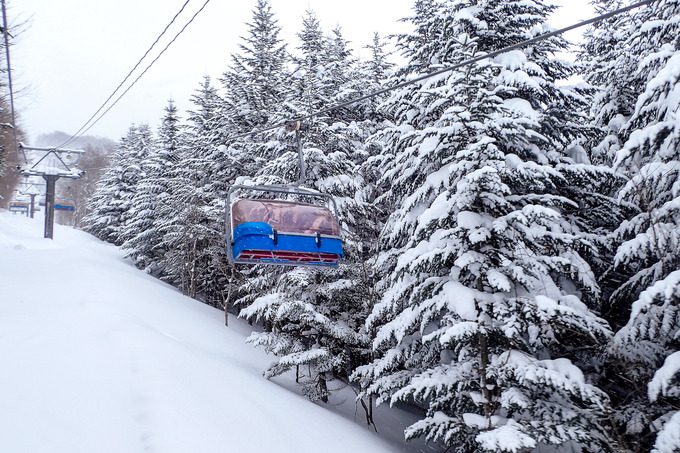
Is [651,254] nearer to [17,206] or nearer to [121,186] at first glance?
[121,186]

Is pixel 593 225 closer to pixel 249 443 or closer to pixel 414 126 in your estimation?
pixel 414 126

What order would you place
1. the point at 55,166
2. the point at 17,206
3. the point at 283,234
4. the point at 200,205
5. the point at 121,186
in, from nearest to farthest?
the point at 283,234, the point at 200,205, the point at 55,166, the point at 121,186, the point at 17,206

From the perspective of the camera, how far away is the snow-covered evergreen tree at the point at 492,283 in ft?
20.6

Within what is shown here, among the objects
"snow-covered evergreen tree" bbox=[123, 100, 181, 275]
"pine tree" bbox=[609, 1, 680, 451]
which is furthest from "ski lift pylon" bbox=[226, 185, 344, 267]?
"snow-covered evergreen tree" bbox=[123, 100, 181, 275]

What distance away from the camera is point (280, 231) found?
307 inches

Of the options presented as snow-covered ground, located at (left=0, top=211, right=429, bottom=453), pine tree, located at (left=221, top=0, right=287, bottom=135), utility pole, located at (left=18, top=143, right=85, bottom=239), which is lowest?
snow-covered ground, located at (left=0, top=211, right=429, bottom=453)

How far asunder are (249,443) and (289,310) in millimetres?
4797

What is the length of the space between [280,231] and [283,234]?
8 cm

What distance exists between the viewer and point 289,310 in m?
10.8

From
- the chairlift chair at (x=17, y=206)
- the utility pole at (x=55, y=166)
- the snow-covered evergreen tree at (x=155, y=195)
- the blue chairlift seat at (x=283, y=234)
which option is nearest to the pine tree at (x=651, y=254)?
the blue chairlift seat at (x=283, y=234)

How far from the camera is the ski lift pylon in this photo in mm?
7332

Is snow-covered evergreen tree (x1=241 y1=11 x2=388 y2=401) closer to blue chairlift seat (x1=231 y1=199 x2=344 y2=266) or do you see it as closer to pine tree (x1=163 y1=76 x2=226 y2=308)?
blue chairlift seat (x1=231 y1=199 x2=344 y2=266)

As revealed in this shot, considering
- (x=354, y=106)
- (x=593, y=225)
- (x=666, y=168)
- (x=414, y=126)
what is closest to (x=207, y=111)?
(x=354, y=106)

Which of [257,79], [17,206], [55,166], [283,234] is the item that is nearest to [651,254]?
[283,234]
